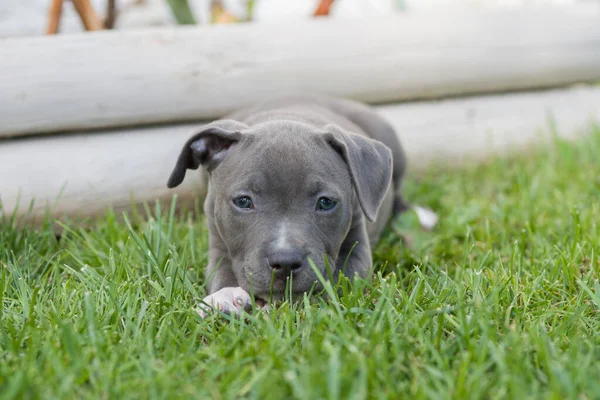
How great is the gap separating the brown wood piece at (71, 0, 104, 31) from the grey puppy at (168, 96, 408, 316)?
6.65 feet

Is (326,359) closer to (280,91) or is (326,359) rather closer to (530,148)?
(280,91)

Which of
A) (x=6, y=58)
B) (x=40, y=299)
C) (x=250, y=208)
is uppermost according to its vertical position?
(x=6, y=58)

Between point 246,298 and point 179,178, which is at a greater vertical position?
point 179,178

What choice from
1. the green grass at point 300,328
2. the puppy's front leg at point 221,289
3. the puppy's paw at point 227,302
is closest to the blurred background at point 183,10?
the green grass at point 300,328

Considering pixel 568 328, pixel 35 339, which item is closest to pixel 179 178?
pixel 35 339

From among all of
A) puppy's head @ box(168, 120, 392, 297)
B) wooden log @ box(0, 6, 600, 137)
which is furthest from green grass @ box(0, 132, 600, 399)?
wooden log @ box(0, 6, 600, 137)

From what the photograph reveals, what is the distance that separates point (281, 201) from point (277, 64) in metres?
2.21

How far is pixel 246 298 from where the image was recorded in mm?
3354

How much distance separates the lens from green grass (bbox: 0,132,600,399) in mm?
2338

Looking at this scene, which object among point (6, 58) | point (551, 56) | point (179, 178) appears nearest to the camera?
point (179, 178)

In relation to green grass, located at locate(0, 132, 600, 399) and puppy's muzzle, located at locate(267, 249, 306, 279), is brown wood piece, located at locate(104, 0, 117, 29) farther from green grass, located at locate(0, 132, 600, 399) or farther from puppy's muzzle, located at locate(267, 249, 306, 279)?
puppy's muzzle, located at locate(267, 249, 306, 279)

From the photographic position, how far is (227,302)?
3264 millimetres

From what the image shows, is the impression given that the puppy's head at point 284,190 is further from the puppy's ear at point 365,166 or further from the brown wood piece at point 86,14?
the brown wood piece at point 86,14

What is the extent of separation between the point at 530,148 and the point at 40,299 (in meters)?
4.94
